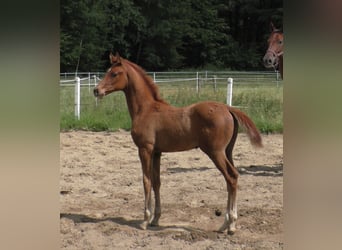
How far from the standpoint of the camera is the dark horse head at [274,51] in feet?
5.65

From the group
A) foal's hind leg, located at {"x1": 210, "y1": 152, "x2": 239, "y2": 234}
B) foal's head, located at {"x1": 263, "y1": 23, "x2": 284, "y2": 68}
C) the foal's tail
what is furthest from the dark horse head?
foal's hind leg, located at {"x1": 210, "y1": 152, "x2": 239, "y2": 234}

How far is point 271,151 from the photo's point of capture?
6.00 m

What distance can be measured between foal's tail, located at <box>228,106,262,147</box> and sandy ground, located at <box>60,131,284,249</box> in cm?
51

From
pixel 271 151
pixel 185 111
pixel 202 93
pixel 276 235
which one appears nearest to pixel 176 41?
pixel 185 111

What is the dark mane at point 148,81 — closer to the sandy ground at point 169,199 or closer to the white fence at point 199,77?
the white fence at point 199,77

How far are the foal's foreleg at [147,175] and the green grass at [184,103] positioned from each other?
0.64 meters

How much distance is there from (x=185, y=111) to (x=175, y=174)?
2.09 m

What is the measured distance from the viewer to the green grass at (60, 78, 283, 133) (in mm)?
4384

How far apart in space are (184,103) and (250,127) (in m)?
1.85

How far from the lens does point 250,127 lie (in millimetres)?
2887

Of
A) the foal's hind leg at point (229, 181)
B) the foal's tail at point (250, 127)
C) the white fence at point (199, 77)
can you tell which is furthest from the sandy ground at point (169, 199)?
the white fence at point (199, 77)

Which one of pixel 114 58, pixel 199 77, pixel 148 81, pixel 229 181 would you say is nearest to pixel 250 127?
pixel 229 181
